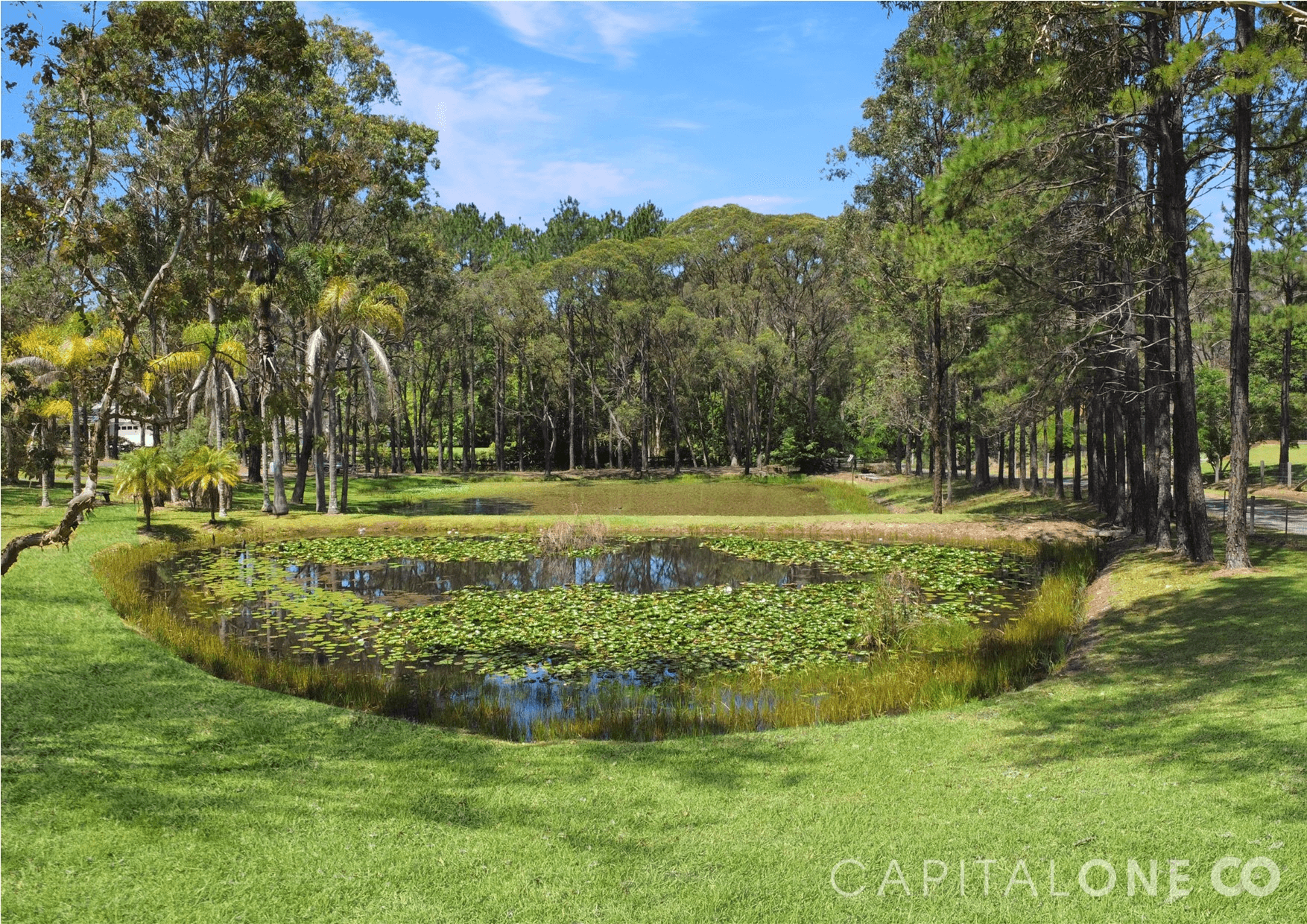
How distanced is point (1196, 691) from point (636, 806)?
19.6ft

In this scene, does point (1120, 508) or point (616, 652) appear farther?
point (1120, 508)

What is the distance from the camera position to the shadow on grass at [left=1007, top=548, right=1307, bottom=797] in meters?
6.61

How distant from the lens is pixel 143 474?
67.8 feet

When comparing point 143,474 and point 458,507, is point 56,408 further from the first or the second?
point 458,507

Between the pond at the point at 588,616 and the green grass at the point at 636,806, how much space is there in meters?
1.63

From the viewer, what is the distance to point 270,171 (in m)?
30.5

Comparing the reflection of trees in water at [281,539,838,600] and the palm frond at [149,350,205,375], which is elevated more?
the palm frond at [149,350,205,375]

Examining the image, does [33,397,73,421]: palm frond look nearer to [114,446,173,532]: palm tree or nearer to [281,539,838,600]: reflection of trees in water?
[114,446,173,532]: palm tree

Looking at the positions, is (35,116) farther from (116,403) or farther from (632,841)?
(632,841)

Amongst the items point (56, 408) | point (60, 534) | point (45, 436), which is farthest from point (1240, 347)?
point (56, 408)

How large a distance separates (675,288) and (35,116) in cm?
3837

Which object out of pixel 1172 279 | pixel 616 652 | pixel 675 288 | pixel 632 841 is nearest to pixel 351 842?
pixel 632 841

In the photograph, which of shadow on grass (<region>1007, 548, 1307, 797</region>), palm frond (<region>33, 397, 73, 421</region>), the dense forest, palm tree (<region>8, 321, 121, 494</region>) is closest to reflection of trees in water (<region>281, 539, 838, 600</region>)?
the dense forest

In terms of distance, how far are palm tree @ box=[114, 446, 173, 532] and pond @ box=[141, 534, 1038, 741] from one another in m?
2.37
